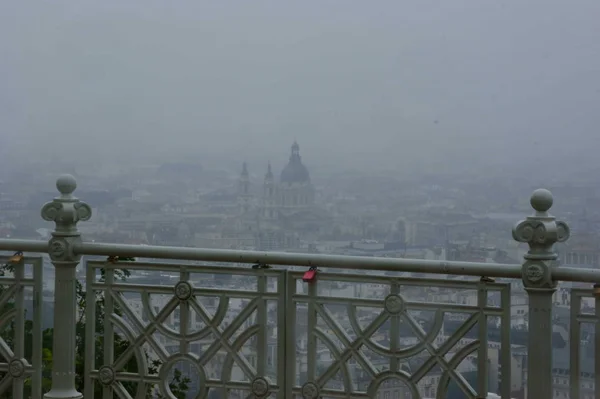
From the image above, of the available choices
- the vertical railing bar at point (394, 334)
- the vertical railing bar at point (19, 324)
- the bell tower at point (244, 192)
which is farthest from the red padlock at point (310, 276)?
the bell tower at point (244, 192)

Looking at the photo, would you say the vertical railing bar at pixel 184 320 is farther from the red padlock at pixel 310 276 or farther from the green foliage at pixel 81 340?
the red padlock at pixel 310 276

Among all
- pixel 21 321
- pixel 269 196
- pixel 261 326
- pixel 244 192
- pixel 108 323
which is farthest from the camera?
pixel 244 192

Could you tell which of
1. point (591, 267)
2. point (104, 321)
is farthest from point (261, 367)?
point (591, 267)

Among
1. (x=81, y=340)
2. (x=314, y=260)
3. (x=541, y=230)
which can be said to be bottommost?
(x=81, y=340)

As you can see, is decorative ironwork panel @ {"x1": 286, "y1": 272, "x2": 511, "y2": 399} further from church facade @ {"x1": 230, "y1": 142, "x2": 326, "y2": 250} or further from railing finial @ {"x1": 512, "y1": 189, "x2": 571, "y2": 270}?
church facade @ {"x1": 230, "y1": 142, "x2": 326, "y2": 250}

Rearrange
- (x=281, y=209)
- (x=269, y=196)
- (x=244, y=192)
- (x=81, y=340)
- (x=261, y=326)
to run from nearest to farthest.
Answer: (x=261, y=326) < (x=81, y=340) < (x=281, y=209) < (x=269, y=196) < (x=244, y=192)

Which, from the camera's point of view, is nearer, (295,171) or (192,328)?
(192,328)

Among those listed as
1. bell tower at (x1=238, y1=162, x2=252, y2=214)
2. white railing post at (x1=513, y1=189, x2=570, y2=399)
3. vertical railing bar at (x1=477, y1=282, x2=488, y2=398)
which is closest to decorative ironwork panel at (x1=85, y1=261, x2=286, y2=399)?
vertical railing bar at (x1=477, y1=282, x2=488, y2=398)

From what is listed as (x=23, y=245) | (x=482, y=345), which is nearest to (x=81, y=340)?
(x=23, y=245)

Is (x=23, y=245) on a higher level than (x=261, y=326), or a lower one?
higher

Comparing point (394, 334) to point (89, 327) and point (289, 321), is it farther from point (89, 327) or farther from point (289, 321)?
point (89, 327)
